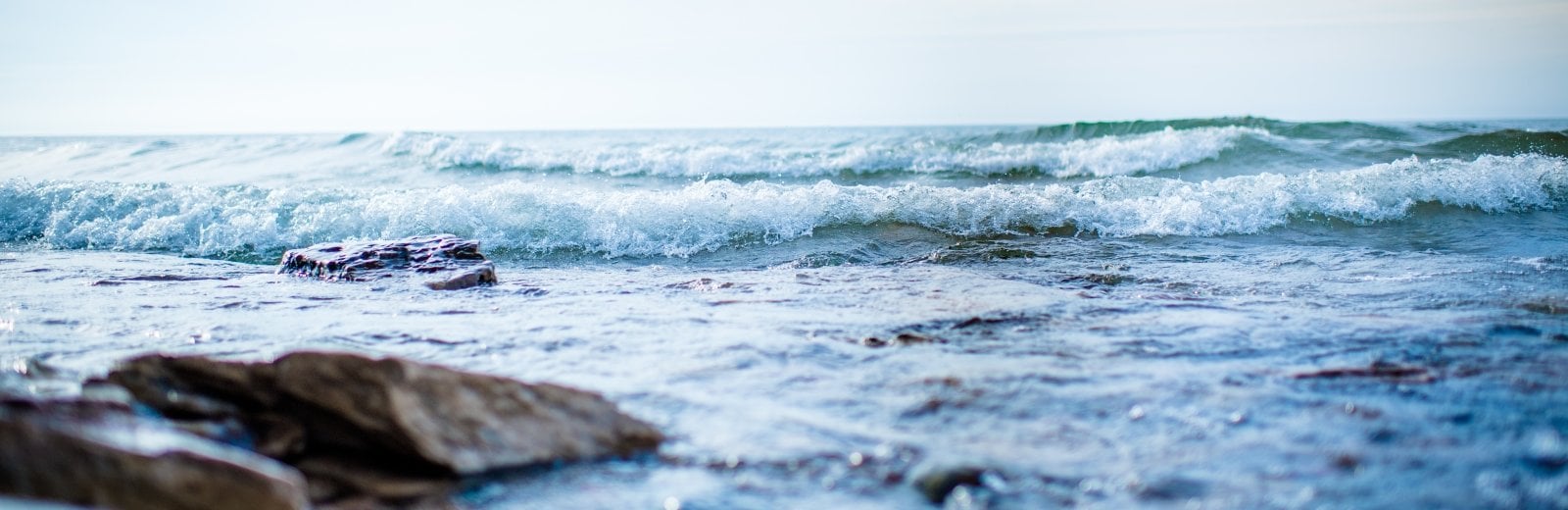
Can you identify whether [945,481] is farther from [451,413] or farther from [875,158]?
[875,158]

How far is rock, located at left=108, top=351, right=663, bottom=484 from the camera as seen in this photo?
71.4 inches

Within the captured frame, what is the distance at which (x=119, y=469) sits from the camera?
132 cm

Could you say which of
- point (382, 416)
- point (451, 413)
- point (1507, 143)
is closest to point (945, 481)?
point (451, 413)

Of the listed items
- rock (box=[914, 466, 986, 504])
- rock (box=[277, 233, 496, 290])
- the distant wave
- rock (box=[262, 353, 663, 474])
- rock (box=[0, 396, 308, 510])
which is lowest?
rock (box=[277, 233, 496, 290])

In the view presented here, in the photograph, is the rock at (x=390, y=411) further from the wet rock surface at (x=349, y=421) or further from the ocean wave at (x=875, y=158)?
the ocean wave at (x=875, y=158)

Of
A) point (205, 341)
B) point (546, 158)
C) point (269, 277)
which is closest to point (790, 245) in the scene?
point (269, 277)

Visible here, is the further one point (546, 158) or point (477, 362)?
point (546, 158)

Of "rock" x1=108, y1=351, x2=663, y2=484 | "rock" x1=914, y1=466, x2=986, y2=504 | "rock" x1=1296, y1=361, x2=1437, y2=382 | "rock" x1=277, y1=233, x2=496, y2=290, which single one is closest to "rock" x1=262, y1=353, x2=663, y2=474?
"rock" x1=108, y1=351, x2=663, y2=484

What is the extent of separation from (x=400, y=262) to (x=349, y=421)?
338 centimetres

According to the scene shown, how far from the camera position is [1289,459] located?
186 centimetres

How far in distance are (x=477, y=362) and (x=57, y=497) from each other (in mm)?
1552

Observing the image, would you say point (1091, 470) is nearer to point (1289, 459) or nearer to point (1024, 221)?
point (1289, 459)

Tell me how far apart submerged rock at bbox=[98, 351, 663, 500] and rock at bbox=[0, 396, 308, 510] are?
0.32m

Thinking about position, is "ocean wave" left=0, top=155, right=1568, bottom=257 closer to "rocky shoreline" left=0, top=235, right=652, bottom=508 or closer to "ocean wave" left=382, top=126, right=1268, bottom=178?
"ocean wave" left=382, top=126, right=1268, bottom=178
